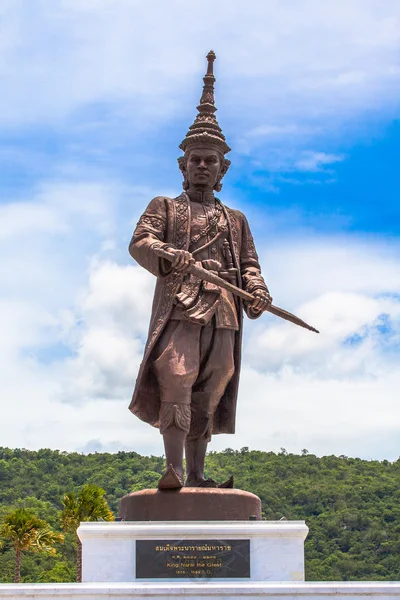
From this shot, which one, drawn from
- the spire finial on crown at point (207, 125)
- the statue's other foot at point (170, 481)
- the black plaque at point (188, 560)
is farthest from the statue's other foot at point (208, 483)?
the spire finial on crown at point (207, 125)

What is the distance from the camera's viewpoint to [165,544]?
38.6 feet

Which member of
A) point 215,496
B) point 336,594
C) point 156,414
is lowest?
point 336,594

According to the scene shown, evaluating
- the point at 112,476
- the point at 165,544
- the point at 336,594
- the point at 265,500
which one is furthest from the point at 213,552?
the point at 112,476

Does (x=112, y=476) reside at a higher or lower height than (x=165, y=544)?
higher

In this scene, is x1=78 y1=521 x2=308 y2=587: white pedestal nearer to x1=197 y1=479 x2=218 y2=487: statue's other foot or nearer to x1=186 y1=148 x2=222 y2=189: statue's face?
x1=197 y1=479 x2=218 y2=487: statue's other foot

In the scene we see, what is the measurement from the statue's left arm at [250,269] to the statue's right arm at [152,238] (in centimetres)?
104

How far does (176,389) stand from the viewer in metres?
12.7

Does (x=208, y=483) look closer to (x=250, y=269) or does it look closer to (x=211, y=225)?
(x=250, y=269)

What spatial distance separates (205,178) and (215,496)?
150 inches

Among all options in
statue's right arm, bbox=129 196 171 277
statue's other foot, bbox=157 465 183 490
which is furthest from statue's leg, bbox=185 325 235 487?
statue's right arm, bbox=129 196 171 277

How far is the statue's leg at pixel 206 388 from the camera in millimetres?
13062

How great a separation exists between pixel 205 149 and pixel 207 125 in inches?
12.5

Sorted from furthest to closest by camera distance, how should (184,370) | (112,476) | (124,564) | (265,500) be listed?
(112,476) → (265,500) → (184,370) → (124,564)

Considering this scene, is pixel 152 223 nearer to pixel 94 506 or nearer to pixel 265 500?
pixel 94 506
